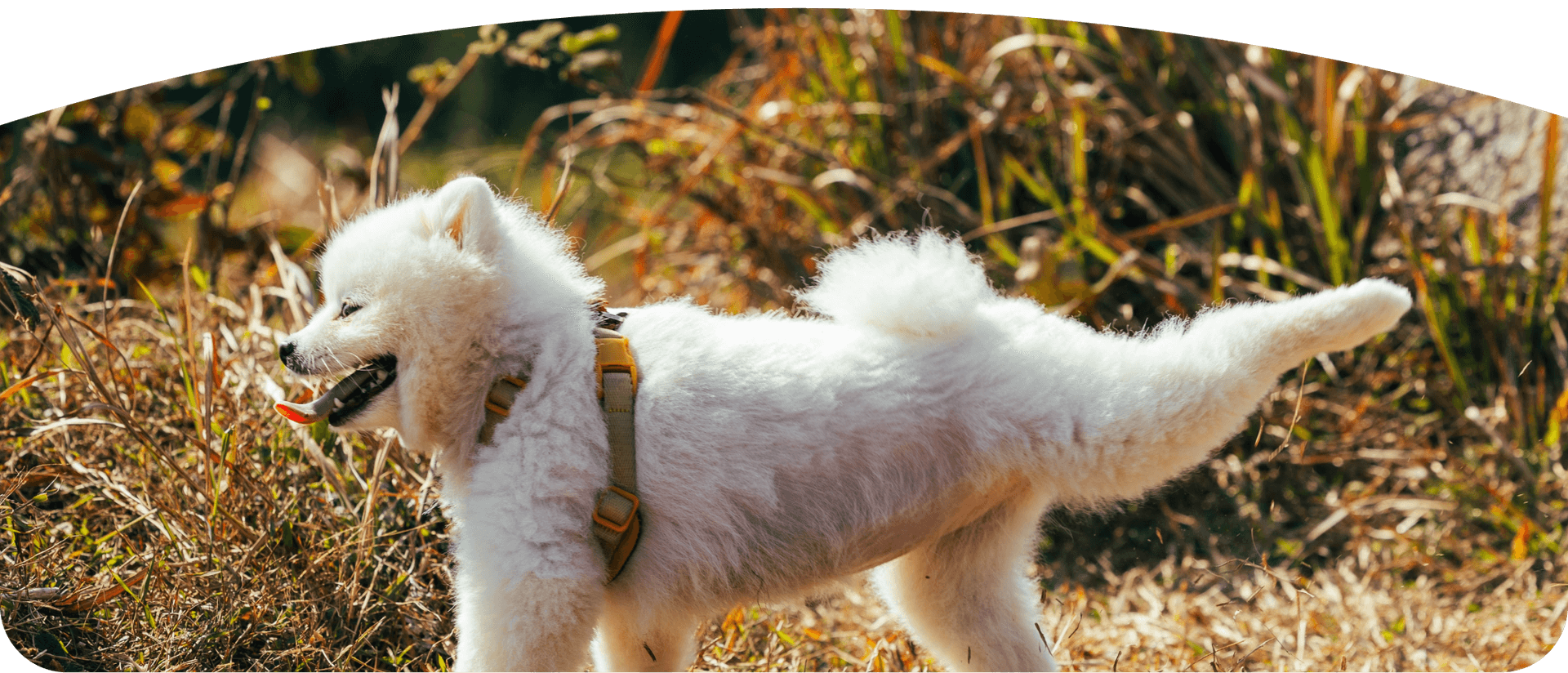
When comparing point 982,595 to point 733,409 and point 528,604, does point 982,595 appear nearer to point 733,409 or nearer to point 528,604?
point 733,409

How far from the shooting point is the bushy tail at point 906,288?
200 centimetres

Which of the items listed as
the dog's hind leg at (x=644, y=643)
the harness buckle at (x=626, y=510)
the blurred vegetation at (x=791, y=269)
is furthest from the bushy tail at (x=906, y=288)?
the blurred vegetation at (x=791, y=269)

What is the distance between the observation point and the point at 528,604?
1.80 meters

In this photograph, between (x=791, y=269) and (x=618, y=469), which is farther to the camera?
(x=791, y=269)

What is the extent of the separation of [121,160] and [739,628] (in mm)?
2939

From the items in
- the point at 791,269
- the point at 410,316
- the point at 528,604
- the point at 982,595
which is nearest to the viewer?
the point at 528,604

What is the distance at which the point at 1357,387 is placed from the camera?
3.81 meters

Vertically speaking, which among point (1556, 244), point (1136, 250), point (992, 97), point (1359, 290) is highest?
point (1359, 290)

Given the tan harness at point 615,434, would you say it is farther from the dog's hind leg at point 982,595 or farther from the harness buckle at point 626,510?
the dog's hind leg at point 982,595

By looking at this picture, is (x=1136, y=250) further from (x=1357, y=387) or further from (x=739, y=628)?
(x=739, y=628)

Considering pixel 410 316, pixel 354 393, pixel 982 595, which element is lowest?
pixel 982 595

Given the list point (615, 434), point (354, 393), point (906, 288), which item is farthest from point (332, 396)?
point (906, 288)

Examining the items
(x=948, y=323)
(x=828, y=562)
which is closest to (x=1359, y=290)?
(x=948, y=323)

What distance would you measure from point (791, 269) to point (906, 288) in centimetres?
252
